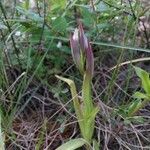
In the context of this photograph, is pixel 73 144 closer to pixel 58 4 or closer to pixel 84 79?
pixel 84 79

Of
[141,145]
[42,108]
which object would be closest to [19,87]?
[42,108]

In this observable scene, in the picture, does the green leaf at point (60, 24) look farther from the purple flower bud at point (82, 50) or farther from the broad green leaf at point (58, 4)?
the purple flower bud at point (82, 50)

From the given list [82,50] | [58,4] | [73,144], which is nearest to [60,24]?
[58,4]

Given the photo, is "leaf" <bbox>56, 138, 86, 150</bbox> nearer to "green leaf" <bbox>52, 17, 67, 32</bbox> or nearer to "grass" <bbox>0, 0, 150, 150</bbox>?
"grass" <bbox>0, 0, 150, 150</bbox>

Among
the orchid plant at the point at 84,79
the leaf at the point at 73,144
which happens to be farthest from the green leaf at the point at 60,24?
the leaf at the point at 73,144

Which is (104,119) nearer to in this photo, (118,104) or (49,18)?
(118,104)

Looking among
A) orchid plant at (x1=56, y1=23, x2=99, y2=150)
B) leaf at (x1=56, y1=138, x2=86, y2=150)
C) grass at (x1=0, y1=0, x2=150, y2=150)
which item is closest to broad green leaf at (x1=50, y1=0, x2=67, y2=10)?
grass at (x1=0, y1=0, x2=150, y2=150)

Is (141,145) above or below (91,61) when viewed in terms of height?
below
